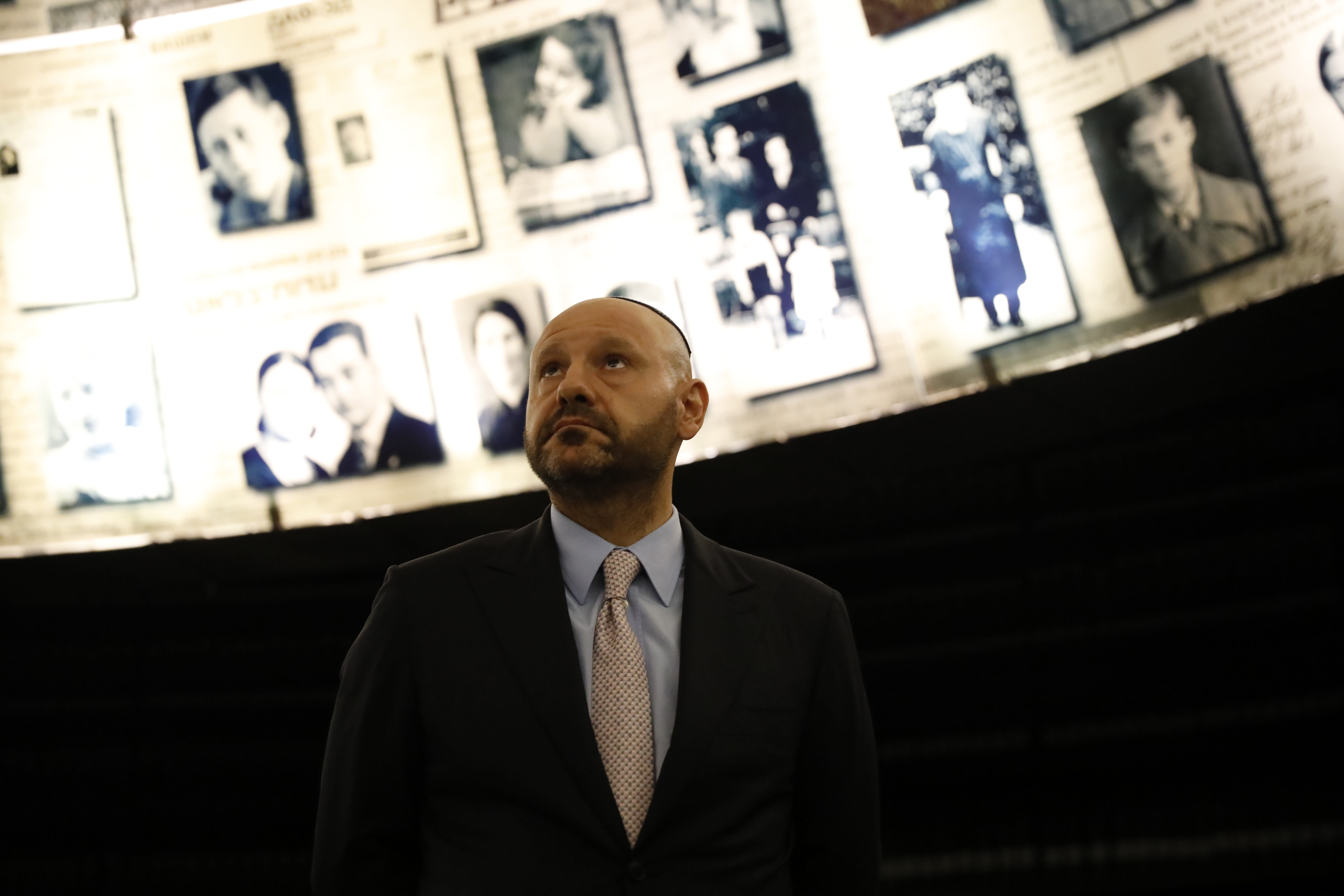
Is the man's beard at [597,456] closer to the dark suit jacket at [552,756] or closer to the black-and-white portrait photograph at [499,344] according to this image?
the dark suit jacket at [552,756]

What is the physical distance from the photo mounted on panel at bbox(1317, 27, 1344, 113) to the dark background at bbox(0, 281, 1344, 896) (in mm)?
335

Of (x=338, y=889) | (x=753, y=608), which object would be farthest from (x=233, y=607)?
(x=753, y=608)

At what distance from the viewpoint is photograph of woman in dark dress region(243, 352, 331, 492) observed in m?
1.92

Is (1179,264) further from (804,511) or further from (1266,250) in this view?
(804,511)

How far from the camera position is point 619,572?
0.90 m

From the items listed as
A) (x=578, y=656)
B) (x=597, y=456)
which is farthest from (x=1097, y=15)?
(x=578, y=656)

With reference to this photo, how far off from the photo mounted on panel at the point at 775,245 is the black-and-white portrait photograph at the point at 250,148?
99 cm

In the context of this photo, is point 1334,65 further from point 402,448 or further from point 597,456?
point 402,448

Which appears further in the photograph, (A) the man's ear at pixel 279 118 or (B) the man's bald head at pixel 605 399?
(A) the man's ear at pixel 279 118

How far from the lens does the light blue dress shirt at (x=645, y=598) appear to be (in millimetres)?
850

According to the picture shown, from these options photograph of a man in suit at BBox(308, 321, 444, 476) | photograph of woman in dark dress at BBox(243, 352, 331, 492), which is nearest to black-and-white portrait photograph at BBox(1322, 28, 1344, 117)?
photograph of a man in suit at BBox(308, 321, 444, 476)

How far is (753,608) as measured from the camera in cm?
92

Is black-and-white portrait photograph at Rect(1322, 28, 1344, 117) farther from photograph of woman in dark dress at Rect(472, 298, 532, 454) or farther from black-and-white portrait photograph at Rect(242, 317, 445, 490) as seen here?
black-and-white portrait photograph at Rect(242, 317, 445, 490)

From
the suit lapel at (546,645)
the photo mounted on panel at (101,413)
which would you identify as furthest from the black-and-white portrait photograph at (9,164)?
the suit lapel at (546,645)
